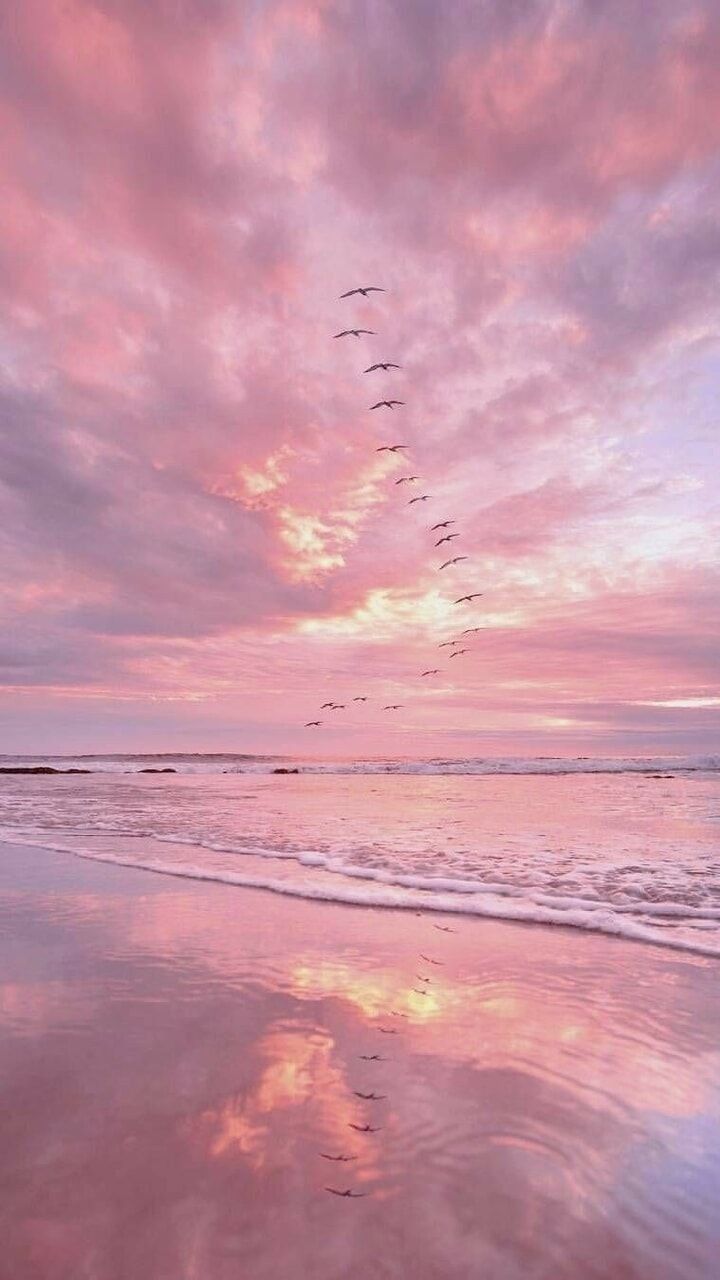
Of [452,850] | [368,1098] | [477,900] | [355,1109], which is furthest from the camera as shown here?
[452,850]

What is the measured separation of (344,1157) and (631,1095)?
1562 millimetres

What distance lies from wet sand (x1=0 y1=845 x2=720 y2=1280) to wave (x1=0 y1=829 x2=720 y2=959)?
47cm

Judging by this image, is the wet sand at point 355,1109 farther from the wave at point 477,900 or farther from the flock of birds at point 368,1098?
the wave at point 477,900

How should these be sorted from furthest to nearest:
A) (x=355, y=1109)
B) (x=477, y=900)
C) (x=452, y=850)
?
(x=452, y=850) → (x=477, y=900) → (x=355, y=1109)

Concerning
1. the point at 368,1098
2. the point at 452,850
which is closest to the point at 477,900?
the point at 452,850

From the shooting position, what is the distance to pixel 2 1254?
2350mm

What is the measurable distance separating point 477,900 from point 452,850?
3.50m

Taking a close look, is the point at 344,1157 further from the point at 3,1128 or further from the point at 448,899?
the point at 448,899

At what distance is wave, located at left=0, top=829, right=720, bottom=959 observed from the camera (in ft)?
22.5

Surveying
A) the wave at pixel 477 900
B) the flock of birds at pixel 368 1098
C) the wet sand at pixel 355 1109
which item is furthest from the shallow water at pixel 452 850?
the flock of birds at pixel 368 1098

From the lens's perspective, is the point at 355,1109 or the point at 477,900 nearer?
the point at 355,1109

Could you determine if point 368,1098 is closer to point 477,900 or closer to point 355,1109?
point 355,1109

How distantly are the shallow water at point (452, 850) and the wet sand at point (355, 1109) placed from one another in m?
1.54

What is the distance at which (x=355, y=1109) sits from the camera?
134 inches
